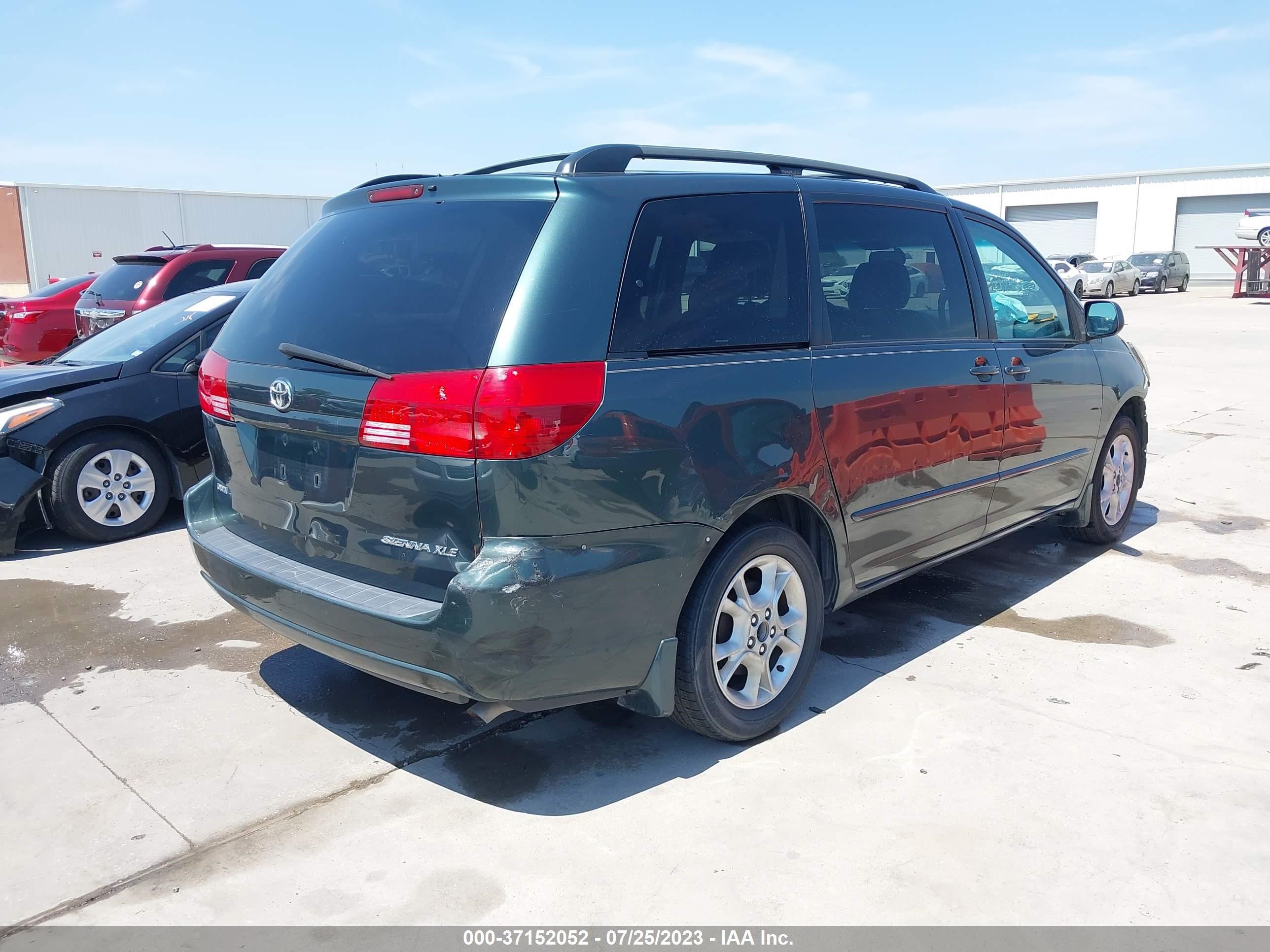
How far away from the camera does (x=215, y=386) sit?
11.6 ft

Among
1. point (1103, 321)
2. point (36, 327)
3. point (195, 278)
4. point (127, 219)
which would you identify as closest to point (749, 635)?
point (1103, 321)

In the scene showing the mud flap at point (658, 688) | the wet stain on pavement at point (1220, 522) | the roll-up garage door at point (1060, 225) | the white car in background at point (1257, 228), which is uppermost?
the roll-up garage door at point (1060, 225)

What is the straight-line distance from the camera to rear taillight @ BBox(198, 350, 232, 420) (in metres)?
3.48

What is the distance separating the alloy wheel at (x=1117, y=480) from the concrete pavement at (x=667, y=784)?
0.86 m

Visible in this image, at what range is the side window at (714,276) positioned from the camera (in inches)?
119

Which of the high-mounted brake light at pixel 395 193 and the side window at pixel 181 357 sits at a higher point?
the high-mounted brake light at pixel 395 193

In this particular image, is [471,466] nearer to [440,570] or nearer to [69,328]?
[440,570]

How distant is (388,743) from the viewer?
3512mm

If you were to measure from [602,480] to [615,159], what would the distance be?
1081mm

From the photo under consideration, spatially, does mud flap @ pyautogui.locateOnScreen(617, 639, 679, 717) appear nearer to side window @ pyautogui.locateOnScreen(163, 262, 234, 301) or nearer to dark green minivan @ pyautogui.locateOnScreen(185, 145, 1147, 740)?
dark green minivan @ pyautogui.locateOnScreen(185, 145, 1147, 740)

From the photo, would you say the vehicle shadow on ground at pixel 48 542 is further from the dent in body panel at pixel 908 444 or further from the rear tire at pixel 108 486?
the dent in body panel at pixel 908 444

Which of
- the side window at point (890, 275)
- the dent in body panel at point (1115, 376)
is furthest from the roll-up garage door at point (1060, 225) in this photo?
the side window at point (890, 275)

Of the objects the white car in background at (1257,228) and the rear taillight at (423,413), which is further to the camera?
the white car in background at (1257,228)

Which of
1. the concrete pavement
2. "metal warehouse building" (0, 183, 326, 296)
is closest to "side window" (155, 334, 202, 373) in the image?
the concrete pavement
